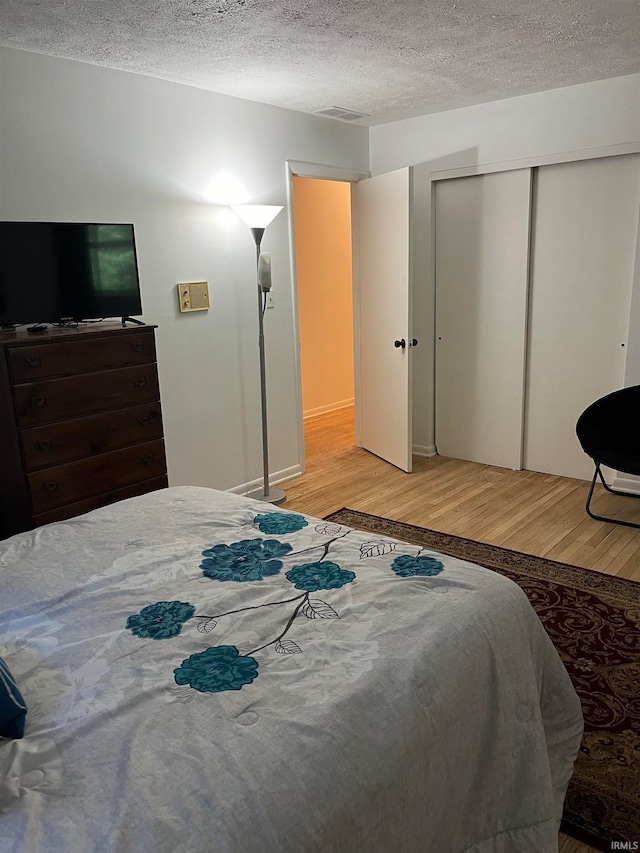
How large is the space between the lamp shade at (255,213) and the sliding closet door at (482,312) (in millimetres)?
1512

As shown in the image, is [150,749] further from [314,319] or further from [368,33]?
[314,319]

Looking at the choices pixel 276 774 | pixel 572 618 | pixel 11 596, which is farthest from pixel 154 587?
pixel 572 618

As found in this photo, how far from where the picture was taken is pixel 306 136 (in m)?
4.44

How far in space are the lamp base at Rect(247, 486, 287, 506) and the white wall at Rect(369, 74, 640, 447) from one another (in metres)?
1.45

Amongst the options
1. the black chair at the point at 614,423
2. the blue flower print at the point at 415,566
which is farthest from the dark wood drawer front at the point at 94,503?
the black chair at the point at 614,423

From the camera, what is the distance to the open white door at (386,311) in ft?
14.8

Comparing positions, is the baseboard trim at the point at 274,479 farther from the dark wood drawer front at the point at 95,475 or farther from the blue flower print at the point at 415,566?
the blue flower print at the point at 415,566

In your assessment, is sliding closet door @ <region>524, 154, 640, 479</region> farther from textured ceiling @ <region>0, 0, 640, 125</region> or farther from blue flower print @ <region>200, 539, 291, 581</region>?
blue flower print @ <region>200, 539, 291, 581</region>

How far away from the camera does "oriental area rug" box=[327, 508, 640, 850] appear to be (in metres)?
1.78

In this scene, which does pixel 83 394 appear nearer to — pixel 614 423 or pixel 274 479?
pixel 274 479

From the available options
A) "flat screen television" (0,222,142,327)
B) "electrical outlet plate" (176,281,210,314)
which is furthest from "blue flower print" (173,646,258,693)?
"electrical outlet plate" (176,281,210,314)

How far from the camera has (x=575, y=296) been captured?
425cm

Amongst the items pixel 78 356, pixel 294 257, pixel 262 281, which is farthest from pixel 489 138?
pixel 78 356

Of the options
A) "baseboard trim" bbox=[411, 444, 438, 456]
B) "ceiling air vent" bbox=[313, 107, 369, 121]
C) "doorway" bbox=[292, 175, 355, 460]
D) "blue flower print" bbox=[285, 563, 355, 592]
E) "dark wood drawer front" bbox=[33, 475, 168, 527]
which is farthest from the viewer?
"doorway" bbox=[292, 175, 355, 460]
